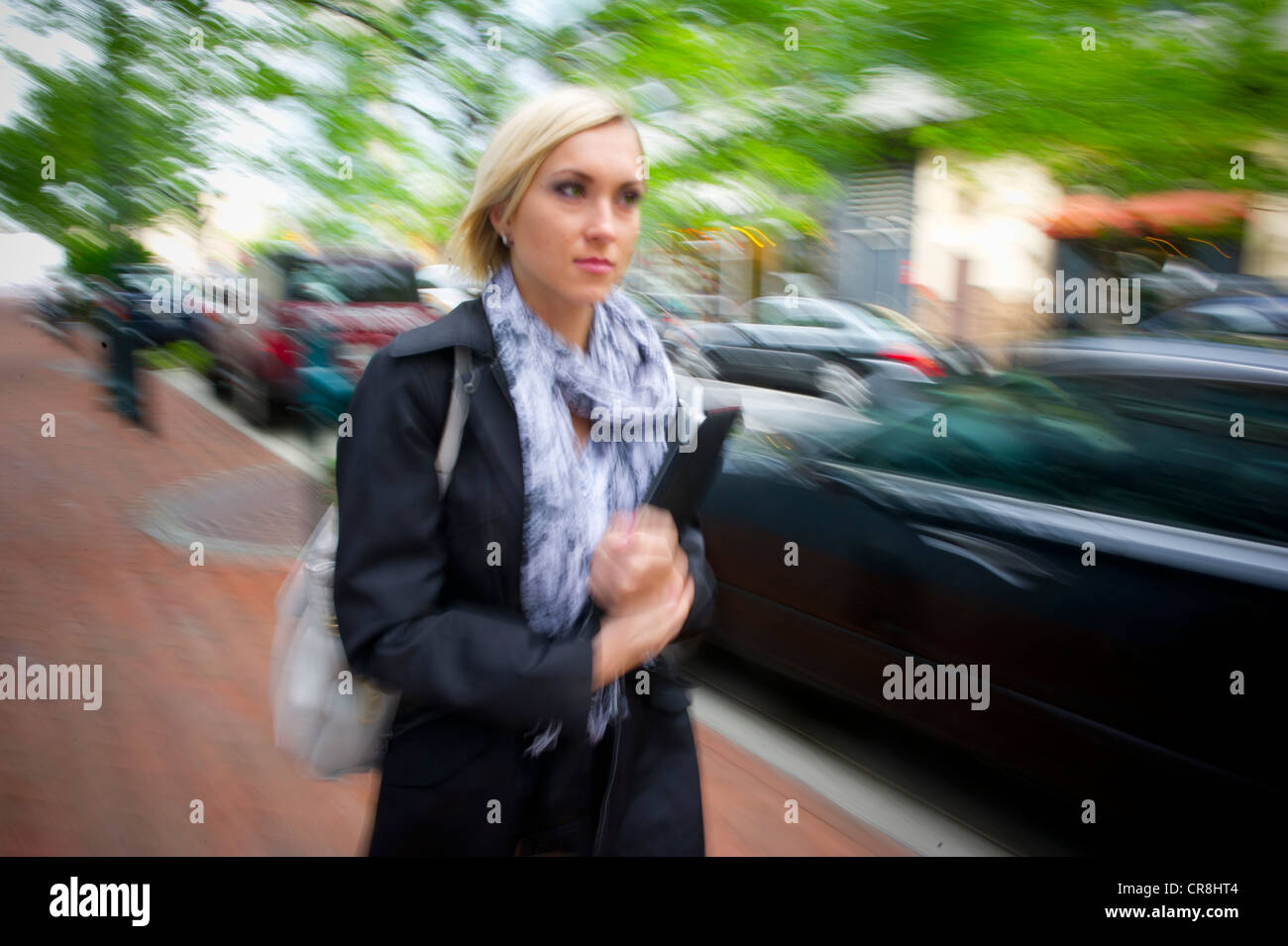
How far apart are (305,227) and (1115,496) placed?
7.97 feet

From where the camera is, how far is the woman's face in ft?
4.36

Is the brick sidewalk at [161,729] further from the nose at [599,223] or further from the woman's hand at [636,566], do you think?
the nose at [599,223]

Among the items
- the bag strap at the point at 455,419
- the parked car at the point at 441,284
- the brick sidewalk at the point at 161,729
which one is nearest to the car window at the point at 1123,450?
the brick sidewalk at the point at 161,729

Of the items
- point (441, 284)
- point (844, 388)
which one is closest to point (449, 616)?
point (441, 284)

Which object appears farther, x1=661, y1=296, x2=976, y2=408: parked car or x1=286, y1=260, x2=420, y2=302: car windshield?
x1=661, y1=296, x2=976, y2=408: parked car

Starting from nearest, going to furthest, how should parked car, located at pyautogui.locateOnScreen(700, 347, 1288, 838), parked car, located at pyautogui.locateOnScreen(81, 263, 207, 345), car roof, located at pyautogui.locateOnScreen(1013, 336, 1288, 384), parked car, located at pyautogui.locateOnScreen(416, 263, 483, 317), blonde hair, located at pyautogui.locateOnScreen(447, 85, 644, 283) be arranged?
1. blonde hair, located at pyautogui.locateOnScreen(447, 85, 644, 283)
2. parked car, located at pyautogui.locateOnScreen(416, 263, 483, 317)
3. parked car, located at pyautogui.locateOnScreen(700, 347, 1288, 838)
4. car roof, located at pyautogui.locateOnScreen(1013, 336, 1288, 384)
5. parked car, located at pyautogui.locateOnScreen(81, 263, 207, 345)

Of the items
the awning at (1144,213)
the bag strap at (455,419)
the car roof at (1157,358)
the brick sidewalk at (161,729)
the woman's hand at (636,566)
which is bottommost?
the brick sidewalk at (161,729)

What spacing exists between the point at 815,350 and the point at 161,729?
6.34 meters

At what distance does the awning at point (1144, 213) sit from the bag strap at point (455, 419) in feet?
7.72

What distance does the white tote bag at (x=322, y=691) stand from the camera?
4.56 feet

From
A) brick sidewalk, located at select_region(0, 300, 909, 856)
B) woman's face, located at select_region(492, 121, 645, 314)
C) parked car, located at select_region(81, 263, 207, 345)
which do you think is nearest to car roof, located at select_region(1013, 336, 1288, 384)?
brick sidewalk, located at select_region(0, 300, 909, 856)

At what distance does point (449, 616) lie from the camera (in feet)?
4.08

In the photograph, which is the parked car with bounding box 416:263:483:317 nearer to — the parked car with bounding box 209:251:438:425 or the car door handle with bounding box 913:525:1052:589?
the parked car with bounding box 209:251:438:425

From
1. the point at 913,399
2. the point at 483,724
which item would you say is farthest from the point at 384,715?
the point at 913,399
